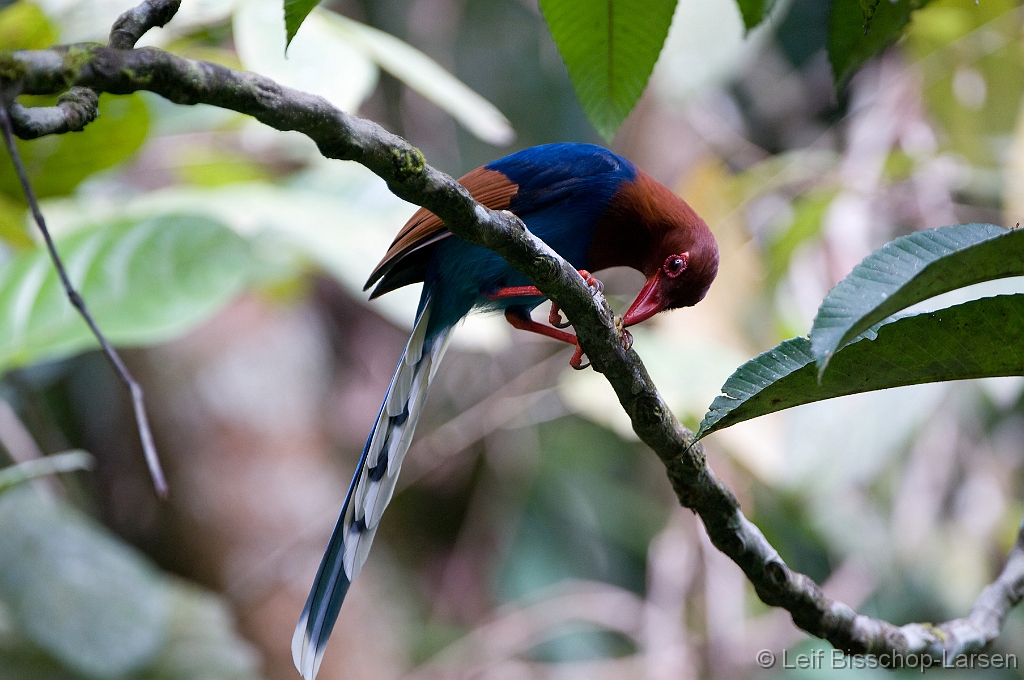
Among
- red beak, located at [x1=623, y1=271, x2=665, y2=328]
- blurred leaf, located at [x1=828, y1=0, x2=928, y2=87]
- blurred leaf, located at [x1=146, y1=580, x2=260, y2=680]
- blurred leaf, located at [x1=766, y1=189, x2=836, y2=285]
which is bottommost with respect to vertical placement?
blurred leaf, located at [x1=146, y1=580, x2=260, y2=680]

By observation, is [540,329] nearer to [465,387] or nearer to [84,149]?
[84,149]

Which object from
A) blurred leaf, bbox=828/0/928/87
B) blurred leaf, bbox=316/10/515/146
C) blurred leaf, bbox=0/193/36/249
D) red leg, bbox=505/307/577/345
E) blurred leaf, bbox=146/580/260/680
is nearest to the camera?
blurred leaf, bbox=828/0/928/87

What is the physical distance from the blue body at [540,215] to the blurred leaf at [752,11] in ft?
2.72

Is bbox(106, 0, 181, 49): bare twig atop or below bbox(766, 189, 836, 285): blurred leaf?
below

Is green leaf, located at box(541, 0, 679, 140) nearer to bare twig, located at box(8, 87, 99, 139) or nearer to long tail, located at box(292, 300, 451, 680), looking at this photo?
bare twig, located at box(8, 87, 99, 139)

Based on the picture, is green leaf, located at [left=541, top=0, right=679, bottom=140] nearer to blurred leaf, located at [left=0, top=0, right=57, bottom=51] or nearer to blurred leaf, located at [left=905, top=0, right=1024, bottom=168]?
blurred leaf, located at [left=0, top=0, right=57, bottom=51]

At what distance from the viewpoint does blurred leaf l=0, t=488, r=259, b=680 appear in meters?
2.82

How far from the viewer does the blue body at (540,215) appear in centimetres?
226

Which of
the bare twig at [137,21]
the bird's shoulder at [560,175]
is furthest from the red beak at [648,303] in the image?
the bare twig at [137,21]

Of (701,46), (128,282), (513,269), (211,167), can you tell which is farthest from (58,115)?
(211,167)

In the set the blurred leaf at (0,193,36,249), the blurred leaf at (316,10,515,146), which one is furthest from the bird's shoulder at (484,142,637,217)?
the blurred leaf at (0,193,36,249)

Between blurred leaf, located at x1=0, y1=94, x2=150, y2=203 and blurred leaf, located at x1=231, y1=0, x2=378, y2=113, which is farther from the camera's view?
blurred leaf, located at x1=0, y1=94, x2=150, y2=203

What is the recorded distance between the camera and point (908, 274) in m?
0.91

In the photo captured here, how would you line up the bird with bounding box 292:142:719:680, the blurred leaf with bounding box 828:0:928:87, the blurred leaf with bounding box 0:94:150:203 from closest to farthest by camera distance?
the blurred leaf with bounding box 828:0:928:87 → the bird with bounding box 292:142:719:680 → the blurred leaf with bounding box 0:94:150:203
